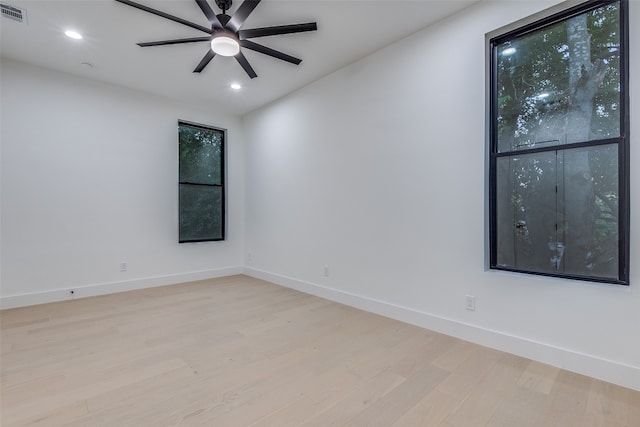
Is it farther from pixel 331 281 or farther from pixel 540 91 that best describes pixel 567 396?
pixel 331 281

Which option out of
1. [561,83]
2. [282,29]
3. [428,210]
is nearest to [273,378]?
[428,210]

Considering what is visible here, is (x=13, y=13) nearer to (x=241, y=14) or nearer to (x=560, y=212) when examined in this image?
(x=241, y=14)

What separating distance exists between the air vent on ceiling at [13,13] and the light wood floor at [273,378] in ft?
9.28

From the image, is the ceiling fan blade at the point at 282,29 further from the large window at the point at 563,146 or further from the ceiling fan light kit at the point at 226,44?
the large window at the point at 563,146

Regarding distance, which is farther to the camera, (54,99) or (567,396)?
(54,99)

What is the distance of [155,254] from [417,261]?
3752mm

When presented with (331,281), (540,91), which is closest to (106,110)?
(331,281)

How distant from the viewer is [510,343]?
2.40 m

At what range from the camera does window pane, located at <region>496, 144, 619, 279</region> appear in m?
2.06

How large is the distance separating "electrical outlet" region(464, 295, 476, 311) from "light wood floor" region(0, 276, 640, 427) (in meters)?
0.31

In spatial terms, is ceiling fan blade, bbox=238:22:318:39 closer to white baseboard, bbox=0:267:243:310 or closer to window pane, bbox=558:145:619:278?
window pane, bbox=558:145:619:278

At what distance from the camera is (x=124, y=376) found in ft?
6.82

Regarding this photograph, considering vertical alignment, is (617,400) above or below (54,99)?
below

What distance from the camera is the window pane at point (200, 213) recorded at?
16.0 ft
